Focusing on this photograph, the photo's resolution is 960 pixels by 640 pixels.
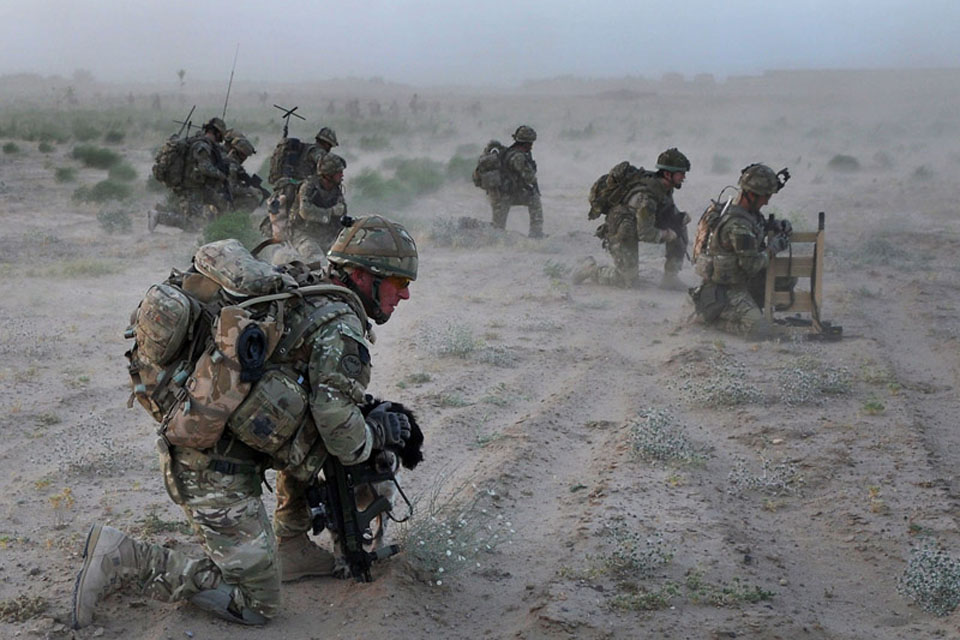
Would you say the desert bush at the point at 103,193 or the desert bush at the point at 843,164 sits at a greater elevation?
the desert bush at the point at 103,193

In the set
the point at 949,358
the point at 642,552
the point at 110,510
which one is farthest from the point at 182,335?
the point at 949,358

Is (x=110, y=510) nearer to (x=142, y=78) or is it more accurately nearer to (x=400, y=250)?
(x=400, y=250)

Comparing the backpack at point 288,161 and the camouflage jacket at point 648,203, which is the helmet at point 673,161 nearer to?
the camouflage jacket at point 648,203

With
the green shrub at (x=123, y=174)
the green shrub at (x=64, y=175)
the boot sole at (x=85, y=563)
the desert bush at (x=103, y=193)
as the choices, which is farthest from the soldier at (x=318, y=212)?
the green shrub at (x=123, y=174)

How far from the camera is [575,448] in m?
6.32

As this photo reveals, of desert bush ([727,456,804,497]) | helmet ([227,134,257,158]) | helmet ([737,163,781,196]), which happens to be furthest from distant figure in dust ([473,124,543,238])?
desert bush ([727,456,804,497])

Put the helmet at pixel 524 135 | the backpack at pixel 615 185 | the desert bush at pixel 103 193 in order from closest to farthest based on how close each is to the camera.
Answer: the backpack at pixel 615 185
the helmet at pixel 524 135
the desert bush at pixel 103 193

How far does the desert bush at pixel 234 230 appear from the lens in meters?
12.6

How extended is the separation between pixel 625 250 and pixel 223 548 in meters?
8.36

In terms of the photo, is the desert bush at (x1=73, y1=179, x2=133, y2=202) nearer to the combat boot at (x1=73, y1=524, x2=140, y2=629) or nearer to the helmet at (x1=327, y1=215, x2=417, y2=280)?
the helmet at (x1=327, y1=215, x2=417, y2=280)

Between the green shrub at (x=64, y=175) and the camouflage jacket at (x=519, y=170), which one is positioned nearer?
the camouflage jacket at (x=519, y=170)

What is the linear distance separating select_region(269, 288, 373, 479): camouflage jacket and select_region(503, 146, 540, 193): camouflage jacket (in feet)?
38.2

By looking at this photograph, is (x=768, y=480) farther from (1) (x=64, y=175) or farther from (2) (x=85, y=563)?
(1) (x=64, y=175)

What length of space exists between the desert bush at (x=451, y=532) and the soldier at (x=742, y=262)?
4.44 meters
